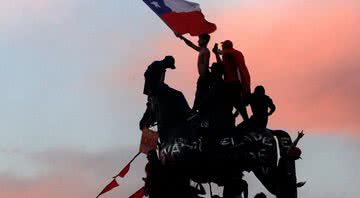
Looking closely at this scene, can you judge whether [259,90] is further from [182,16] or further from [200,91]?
[182,16]

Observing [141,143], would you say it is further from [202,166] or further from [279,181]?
[279,181]

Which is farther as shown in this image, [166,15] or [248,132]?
[166,15]

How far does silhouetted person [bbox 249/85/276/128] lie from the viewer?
21359 mm

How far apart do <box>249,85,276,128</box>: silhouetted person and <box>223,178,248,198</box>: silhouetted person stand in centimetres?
123

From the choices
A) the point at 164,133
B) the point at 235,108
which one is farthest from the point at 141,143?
the point at 235,108

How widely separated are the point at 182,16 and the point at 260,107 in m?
2.78

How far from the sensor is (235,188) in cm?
2108

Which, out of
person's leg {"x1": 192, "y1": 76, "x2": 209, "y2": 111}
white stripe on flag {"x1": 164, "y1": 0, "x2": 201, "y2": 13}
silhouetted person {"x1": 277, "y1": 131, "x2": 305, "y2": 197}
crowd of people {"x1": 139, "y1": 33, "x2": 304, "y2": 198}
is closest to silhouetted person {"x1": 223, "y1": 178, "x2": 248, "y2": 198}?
crowd of people {"x1": 139, "y1": 33, "x2": 304, "y2": 198}

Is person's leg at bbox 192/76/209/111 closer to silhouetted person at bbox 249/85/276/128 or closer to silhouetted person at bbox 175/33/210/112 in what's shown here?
silhouetted person at bbox 175/33/210/112

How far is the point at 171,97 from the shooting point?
21641 mm

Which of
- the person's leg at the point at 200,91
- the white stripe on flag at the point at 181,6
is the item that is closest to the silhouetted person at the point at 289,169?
the person's leg at the point at 200,91

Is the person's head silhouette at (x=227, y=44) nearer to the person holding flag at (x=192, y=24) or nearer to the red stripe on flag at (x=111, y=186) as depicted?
the person holding flag at (x=192, y=24)

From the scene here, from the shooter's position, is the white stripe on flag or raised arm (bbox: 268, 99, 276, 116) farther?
the white stripe on flag

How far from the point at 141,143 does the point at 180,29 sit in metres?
2.58
